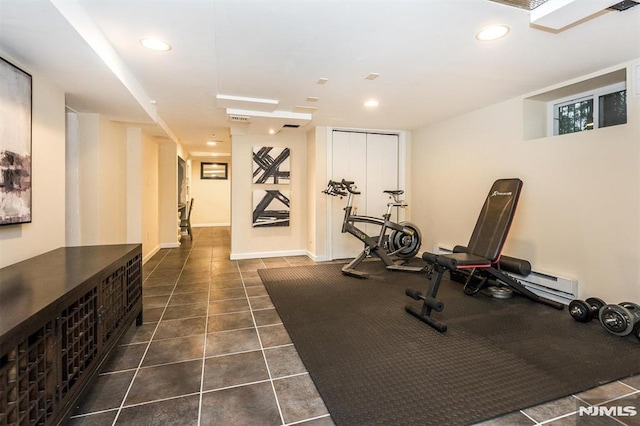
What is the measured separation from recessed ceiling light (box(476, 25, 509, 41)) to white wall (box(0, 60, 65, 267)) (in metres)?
3.25

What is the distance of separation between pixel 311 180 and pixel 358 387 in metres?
4.06

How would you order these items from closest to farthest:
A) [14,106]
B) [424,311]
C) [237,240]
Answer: [14,106], [424,311], [237,240]

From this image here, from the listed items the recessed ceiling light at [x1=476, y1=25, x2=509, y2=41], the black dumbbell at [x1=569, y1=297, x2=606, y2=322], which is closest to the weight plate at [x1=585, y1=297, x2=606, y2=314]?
the black dumbbell at [x1=569, y1=297, x2=606, y2=322]

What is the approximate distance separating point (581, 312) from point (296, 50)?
3.37 metres

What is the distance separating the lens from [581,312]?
106 inches

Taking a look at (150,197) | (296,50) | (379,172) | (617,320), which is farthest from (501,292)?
(150,197)

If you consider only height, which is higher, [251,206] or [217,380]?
[251,206]

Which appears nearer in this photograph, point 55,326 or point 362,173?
point 55,326

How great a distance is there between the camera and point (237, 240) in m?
5.48

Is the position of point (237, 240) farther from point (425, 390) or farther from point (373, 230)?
point (425, 390)

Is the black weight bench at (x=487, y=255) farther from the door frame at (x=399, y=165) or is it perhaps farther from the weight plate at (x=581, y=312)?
the door frame at (x=399, y=165)

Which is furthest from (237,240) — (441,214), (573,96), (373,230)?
(573,96)

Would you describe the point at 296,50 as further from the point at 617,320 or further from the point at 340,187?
the point at 617,320

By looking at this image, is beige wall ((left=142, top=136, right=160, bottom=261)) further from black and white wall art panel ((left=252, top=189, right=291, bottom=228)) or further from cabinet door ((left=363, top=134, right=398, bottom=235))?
cabinet door ((left=363, top=134, right=398, bottom=235))
